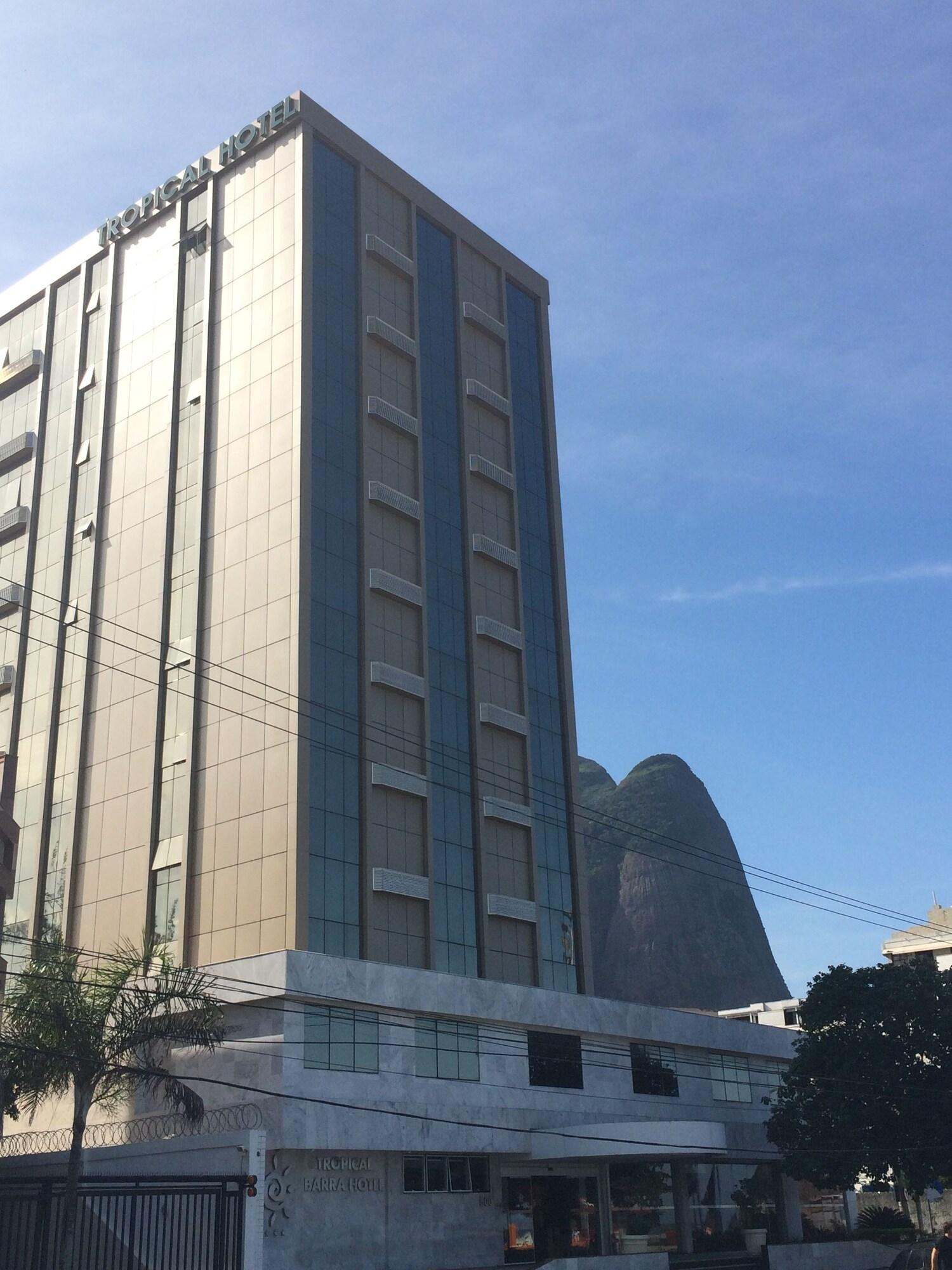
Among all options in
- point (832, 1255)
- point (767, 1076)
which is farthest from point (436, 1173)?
point (767, 1076)

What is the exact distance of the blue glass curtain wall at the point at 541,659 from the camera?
61938mm

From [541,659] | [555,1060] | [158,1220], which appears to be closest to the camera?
[158,1220]

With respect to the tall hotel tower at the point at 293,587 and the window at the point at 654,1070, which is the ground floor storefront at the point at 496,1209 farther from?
the tall hotel tower at the point at 293,587

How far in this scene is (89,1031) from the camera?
4059 cm

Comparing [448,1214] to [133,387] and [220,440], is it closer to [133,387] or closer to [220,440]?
[220,440]

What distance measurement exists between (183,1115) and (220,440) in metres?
32.2

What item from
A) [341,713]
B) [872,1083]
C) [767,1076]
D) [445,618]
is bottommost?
[872,1083]

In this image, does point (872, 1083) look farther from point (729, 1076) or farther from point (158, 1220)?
point (158, 1220)

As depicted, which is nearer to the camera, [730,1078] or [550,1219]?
[550,1219]

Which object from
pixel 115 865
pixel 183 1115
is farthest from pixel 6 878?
pixel 183 1115

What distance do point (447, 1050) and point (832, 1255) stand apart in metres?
21.1

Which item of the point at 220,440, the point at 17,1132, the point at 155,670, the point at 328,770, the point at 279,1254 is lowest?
the point at 279,1254

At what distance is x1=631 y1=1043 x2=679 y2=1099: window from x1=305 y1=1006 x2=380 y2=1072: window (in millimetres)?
15596

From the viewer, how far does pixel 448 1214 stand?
48.2 meters
